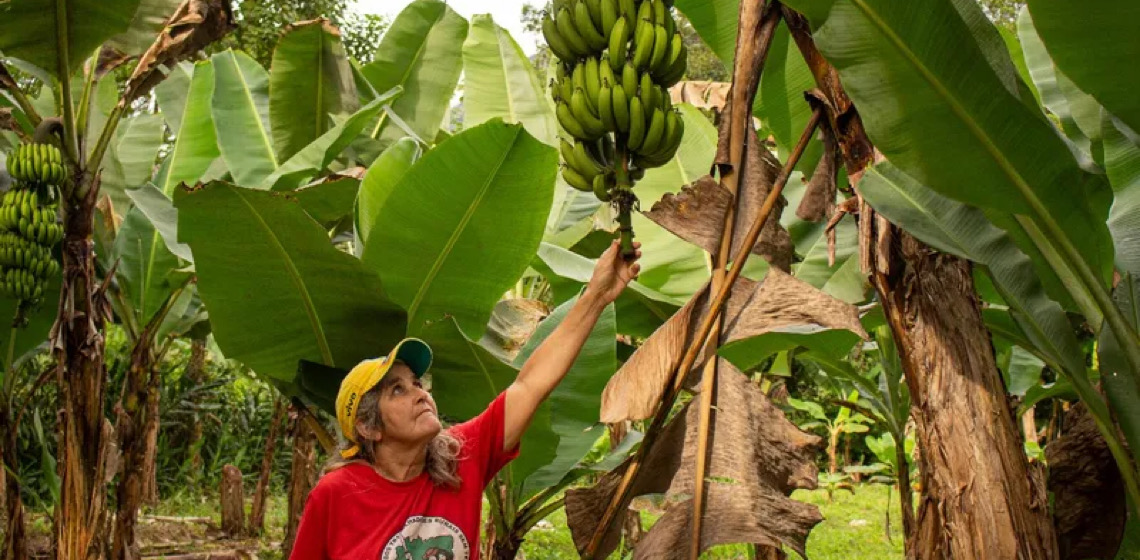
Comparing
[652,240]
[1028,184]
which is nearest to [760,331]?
[1028,184]

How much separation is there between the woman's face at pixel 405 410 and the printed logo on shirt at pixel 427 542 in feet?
0.53

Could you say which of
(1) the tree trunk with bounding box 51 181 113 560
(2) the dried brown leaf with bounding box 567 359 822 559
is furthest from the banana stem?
(1) the tree trunk with bounding box 51 181 113 560

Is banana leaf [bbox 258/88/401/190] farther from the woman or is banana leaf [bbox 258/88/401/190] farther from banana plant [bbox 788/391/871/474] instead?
banana plant [bbox 788/391/871/474]

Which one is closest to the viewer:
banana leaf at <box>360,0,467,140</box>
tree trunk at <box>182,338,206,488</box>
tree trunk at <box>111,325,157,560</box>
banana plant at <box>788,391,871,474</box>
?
tree trunk at <box>111,325,157,560</box>

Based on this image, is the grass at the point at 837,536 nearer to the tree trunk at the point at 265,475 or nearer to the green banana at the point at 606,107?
the tree trunk at the point at 265,475

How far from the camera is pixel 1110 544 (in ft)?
6.84

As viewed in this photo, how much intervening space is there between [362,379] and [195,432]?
20.3 ft

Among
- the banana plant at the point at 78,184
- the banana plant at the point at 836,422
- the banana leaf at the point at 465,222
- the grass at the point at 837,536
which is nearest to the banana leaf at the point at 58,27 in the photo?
the banana plant at the point at 78,184

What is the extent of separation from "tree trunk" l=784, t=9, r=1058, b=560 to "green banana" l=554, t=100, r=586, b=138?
0.44 metres

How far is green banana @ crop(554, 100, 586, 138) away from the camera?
1.59 m

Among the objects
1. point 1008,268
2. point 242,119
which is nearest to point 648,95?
point 1008,268

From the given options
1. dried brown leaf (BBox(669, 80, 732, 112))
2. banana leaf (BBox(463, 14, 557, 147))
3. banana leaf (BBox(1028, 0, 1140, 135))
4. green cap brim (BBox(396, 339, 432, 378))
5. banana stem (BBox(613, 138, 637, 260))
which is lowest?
green cap brim (BBox(396, 339, 432, 378))

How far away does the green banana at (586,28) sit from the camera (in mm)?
1619

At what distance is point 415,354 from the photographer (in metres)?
1.96
